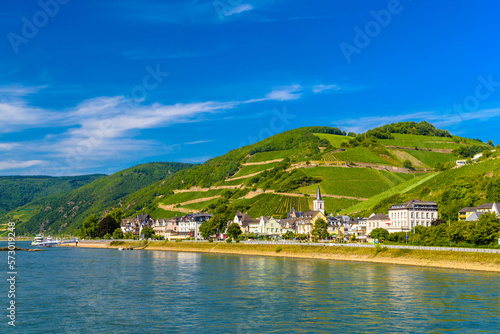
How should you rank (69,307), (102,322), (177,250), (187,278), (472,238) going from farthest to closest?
(177,250)
(472,238)
(187,278)
(69,307)
(102,322)

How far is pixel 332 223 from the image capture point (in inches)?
4663

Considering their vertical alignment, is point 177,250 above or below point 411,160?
below

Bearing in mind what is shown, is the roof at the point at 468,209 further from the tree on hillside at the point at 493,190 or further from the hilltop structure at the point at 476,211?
the tree on hillside at the point at 493,190

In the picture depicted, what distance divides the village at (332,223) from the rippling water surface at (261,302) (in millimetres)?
39661

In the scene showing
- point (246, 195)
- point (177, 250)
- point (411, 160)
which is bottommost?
point (177, 250)

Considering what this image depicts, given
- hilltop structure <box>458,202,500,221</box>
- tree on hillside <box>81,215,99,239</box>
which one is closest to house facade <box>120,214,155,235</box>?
tree on hillside <box>81,215,99,239</box>

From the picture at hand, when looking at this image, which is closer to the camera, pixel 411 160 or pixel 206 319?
pixel 206 319

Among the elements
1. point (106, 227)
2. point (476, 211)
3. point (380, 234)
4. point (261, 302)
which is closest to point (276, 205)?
point (106, 227)

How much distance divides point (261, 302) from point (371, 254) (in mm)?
40667

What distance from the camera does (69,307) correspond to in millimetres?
35969

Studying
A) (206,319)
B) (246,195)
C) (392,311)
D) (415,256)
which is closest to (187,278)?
(206,319)

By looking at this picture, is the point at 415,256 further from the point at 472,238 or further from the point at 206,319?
the point at 206,319

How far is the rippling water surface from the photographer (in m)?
29.8

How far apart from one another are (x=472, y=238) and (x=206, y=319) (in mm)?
47838
